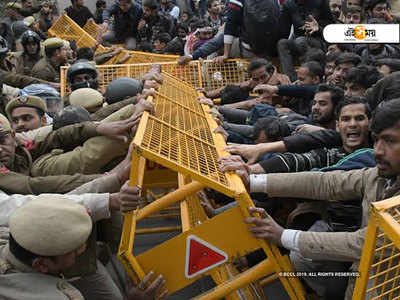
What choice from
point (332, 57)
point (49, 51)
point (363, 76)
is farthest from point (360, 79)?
point (49, 51)

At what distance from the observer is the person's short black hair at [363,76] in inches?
152

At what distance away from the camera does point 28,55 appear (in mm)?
7277

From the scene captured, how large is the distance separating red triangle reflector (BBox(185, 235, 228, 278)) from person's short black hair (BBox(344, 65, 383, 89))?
7.21 feet

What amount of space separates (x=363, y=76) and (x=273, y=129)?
0.98 metres

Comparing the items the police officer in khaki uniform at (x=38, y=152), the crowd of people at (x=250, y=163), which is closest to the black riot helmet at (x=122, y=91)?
the crowd of people at (x=250, y=163)

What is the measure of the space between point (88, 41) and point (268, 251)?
279 inches

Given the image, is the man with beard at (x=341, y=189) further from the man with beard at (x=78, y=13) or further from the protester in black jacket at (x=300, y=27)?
the man with beard at (x=78, y=13)

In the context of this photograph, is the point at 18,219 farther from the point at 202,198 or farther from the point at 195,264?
the point at 202,198

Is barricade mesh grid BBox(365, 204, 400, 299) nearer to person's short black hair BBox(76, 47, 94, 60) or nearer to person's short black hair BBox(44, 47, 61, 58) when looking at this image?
person's short black hair BBox(44, 47, 61, 58)

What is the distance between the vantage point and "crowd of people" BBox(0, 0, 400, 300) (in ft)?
Answer: 6.34

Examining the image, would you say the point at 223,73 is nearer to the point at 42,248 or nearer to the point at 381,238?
the point at 381,238

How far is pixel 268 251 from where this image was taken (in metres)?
2.28

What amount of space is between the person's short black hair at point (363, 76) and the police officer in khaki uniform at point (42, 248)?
266cm

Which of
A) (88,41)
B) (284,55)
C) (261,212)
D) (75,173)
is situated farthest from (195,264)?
A: (88,41)
